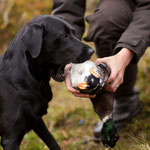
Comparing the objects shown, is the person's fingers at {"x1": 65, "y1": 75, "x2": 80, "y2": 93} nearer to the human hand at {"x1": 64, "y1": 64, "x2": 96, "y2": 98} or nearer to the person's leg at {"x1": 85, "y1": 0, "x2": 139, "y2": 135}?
the human hand at {"x1": 64, "y1": 64, "x2": 96, "y2": 98}

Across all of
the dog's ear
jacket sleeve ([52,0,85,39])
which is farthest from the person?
the dog's ear

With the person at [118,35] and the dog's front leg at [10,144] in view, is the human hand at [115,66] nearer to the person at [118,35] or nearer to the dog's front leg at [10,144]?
the person at [118,35]

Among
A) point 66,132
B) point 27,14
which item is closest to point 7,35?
point 27,14

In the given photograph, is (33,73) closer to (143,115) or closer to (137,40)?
(137,40)

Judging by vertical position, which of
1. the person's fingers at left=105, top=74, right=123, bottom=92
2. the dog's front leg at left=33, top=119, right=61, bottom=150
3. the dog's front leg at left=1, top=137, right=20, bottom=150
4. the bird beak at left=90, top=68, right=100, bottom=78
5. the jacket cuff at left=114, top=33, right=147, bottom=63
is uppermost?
the bird beak at left=90, top=68, right=100, bottom=78

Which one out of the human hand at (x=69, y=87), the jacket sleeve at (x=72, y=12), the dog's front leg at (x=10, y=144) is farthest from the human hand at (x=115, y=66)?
the dog's front leg at (x=10, y=144)

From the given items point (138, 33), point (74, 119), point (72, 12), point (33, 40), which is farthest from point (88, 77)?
point (74, 119)

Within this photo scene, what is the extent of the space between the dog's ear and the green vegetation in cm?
93

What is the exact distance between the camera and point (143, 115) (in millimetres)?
3344

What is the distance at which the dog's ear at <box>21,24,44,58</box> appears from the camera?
78.3 inches

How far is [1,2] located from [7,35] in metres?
0.74

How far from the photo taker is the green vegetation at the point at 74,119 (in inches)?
111

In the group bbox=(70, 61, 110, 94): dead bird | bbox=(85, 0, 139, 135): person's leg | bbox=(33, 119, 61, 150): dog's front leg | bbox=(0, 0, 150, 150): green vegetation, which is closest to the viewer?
bbox=(70, 61, 110, 94): dead bird

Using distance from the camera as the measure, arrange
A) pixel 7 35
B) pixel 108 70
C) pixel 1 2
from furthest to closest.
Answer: pixel 1 2, pixel 7 35, pixel 108 70
